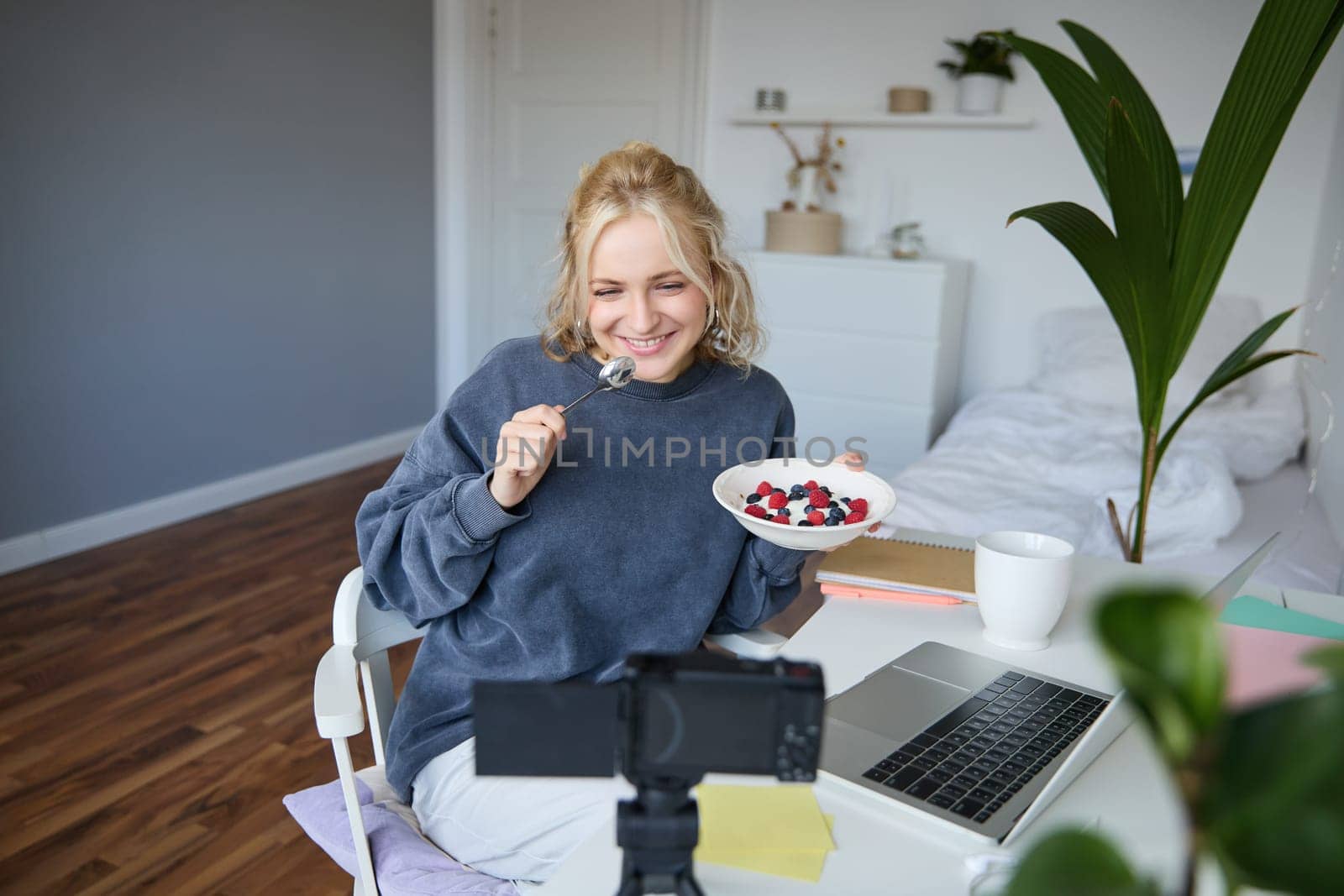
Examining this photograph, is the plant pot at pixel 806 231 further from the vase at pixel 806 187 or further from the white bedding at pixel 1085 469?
the white bedding at pixel 1085 469

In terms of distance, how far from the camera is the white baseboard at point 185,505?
3068mm

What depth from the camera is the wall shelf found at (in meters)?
3.64

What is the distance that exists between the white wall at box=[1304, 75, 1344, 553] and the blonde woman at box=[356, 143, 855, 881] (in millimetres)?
1588

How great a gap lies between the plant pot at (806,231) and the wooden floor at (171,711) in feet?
4.61

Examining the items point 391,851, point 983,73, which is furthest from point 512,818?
point 983,73

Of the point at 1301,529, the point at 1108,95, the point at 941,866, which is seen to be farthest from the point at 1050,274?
the point at 941,866

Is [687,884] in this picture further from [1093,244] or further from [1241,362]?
[1241,362]

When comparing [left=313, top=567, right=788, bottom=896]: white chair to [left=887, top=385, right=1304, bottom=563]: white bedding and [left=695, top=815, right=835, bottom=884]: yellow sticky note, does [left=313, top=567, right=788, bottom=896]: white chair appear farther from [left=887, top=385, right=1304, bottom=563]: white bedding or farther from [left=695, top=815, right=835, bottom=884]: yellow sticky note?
[left=887, top=385, right=1304, bottom=563]: white bedding

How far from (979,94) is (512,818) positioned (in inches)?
128

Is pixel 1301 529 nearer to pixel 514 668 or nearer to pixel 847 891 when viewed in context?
pixel 514 668

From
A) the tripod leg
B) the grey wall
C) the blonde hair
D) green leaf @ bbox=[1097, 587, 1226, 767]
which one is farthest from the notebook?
the grey wall

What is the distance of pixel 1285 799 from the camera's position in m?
0.24

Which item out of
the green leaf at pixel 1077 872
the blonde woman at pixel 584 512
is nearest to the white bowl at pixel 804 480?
the blonde woman at pixel 584 512

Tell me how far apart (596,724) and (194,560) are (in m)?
3.06
